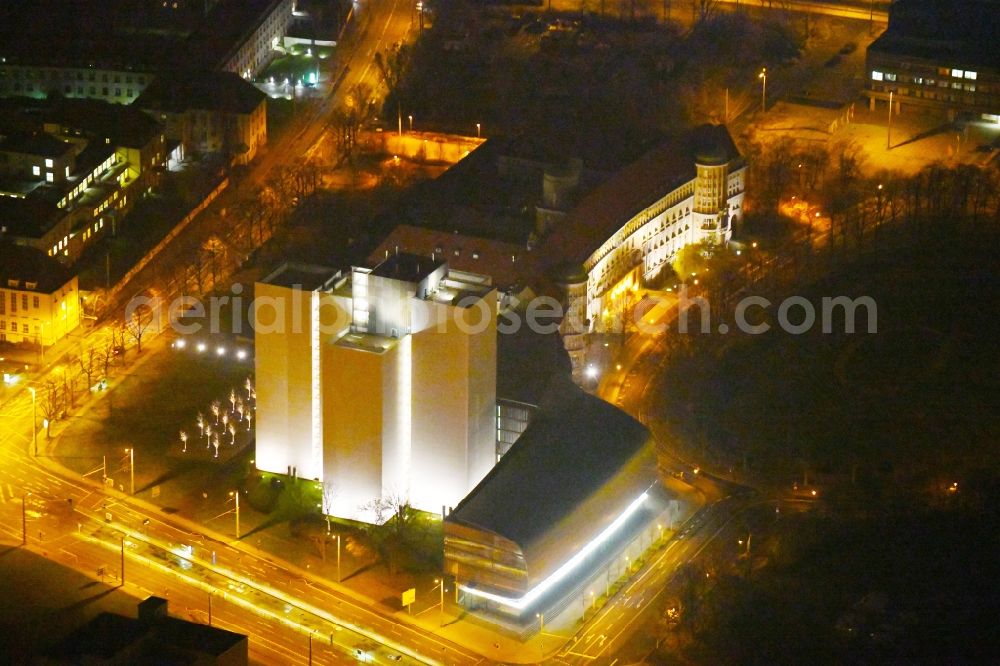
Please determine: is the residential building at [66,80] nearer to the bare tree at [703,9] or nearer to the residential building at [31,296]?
the residential building at [31,296]

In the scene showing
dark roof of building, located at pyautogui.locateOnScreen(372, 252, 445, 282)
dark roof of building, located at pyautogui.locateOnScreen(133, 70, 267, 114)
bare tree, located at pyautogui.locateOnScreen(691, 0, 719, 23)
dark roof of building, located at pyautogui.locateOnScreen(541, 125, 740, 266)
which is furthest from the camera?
bare tree, located at pyautogui.locateOnScreen(691, 0, 719, 23)

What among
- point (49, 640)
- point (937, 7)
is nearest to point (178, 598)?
point (49, 640)

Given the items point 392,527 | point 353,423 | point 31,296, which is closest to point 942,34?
point 31,296

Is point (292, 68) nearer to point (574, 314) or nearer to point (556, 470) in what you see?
point (574, 314)

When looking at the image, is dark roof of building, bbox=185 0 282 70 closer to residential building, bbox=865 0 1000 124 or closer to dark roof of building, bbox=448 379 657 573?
residential building, bbox=865 0 1000 124

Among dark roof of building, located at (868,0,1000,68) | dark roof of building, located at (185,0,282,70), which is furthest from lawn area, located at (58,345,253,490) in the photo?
dark roof of building, located at (868,0,1000,68)
